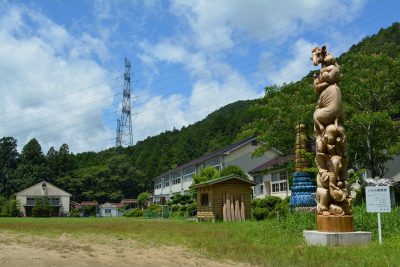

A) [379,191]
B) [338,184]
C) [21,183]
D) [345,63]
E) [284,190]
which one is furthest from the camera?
[21,183]

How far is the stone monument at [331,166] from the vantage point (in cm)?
1147

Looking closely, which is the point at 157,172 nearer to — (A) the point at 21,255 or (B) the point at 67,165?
(B) the point at 67,165

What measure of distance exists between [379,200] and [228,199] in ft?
59.3

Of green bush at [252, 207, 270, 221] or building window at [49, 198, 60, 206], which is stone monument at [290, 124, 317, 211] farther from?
building window at [49, 198, 60, 206]

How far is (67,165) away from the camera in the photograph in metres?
81.9

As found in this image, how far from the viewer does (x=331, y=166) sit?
12359mm

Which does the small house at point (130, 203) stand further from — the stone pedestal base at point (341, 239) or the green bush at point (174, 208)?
the stone pedestal base at point (341, 239)

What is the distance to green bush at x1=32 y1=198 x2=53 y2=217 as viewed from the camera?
61.3 metres

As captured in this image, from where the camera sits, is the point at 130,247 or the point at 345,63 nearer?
the point at 130,247

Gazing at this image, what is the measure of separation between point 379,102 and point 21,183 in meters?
68.1

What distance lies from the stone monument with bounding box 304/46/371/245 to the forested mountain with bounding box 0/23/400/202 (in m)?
8.98

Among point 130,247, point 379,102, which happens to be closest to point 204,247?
point 130,247

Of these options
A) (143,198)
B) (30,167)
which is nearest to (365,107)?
(143,198)

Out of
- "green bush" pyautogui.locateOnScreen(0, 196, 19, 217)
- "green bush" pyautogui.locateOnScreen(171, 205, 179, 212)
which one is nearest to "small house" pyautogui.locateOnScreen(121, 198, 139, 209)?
"green bush" pyautogui.locateOnScreen(0, 196, 19, 217)
